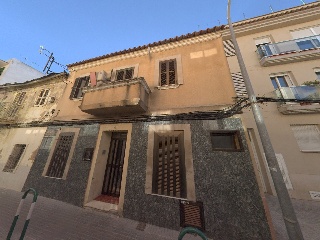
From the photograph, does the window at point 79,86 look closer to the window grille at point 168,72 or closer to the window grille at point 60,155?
the window grille at point 60,155

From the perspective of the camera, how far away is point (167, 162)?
559cm

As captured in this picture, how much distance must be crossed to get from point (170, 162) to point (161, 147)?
0.71 meters

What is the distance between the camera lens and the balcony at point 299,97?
28.9 ft

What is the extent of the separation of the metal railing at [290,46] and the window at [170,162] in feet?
35.0

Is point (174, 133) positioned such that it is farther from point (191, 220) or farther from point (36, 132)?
point (36, 132)

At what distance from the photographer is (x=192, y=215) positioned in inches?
173

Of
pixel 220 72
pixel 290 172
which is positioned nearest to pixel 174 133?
pixel 220 72

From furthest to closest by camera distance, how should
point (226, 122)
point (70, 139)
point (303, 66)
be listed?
point (303, 66) → point (70, 139) → point (226, 122)

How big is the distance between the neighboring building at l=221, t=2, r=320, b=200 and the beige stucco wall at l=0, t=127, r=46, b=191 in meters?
12.6

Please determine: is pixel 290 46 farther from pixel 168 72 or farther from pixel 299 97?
pixel 168 72

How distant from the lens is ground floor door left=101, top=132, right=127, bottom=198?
6.49 m

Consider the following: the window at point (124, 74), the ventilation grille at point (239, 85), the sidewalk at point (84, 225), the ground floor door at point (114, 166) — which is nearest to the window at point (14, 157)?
the sidewalk at point (84, 225)

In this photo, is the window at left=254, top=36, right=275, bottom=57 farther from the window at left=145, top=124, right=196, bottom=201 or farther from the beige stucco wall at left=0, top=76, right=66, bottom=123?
the beige stucco wall at left=0, top=76, right=66, bottom=123

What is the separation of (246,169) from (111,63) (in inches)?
346
